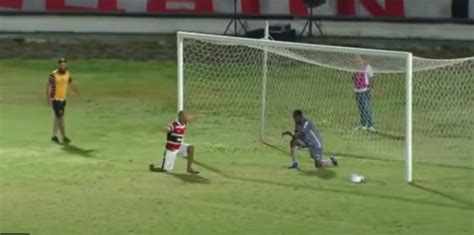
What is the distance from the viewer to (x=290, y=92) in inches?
963

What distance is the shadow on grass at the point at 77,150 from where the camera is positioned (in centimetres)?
1996

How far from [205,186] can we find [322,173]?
219cm

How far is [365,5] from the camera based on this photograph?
36.7 m

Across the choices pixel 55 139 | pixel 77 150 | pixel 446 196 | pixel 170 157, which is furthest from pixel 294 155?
pixel 55 139

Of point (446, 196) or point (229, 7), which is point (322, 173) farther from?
point (229, 7)

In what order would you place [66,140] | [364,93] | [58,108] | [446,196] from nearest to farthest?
[446,196] → [66,140] → [58,108] → [364,93]

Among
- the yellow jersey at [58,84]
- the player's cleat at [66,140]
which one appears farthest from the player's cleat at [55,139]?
the yellow jersey at [58,84]

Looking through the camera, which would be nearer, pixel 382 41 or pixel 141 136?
pixel 141 136

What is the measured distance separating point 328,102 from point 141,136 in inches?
190

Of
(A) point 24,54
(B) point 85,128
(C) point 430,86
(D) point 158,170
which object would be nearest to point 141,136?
(B) point 85,128

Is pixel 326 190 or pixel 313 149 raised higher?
pixel 313 149

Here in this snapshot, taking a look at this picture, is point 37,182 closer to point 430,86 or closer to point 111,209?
point 111,209

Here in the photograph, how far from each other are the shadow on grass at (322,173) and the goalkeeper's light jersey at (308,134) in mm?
410

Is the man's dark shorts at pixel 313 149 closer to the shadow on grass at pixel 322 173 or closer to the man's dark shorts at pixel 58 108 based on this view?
the shadow on grass at pixel 322 173
